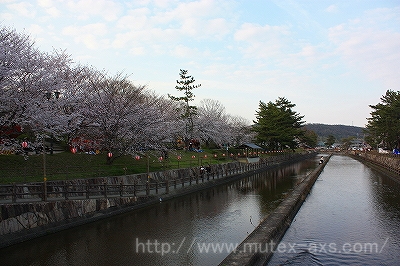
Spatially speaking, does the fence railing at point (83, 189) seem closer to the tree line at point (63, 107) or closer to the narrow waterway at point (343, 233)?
the tree line at point (63, 107)

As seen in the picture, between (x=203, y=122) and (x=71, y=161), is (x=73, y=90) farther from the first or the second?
(x=203, y=122)

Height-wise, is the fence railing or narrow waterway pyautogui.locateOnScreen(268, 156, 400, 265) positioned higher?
the fence railing

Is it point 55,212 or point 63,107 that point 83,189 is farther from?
point 63,107

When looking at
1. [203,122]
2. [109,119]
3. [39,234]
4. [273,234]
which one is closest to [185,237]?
[273,234]

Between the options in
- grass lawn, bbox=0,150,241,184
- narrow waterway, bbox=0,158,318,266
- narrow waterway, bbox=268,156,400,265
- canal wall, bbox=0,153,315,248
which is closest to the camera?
narrow waterway, bbox=268,156,400,265

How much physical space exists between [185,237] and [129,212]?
6.26 meters

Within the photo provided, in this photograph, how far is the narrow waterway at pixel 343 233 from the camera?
1104 cm

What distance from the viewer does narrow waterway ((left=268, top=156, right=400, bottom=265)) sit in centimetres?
1104

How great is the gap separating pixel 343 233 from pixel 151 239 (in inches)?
325

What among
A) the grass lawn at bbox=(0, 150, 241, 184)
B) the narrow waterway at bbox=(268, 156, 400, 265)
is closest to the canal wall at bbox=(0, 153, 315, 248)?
the grass lawn at bbox=(0, 150, 241, 184)

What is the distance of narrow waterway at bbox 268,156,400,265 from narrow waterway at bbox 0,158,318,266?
226 centimetres

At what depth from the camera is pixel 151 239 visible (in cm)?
1367

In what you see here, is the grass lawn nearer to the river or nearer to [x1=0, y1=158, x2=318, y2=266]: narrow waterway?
the river

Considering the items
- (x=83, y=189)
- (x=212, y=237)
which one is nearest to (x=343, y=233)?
(x=212, y=237)
